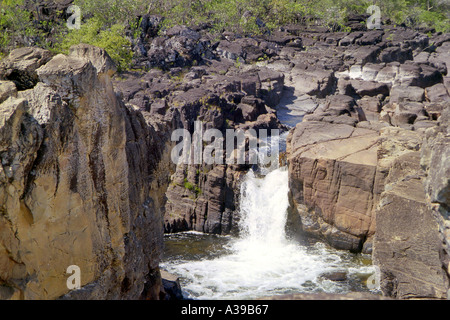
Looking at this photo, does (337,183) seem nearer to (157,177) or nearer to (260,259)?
(260,259)

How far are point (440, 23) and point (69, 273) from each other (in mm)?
68989

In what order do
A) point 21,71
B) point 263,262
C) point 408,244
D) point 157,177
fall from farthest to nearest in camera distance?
1. point 263,262
2. point 157,177
3. point 408,244
4. point 21,71

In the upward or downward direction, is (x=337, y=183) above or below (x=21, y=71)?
below

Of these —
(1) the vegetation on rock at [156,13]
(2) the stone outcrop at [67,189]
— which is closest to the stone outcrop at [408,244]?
(2) the stone outcrop at [67,189]

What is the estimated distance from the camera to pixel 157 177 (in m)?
16.5

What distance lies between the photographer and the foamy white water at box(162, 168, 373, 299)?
2077cm

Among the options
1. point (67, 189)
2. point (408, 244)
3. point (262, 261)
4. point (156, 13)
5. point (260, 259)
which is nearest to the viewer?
point (67, 189)

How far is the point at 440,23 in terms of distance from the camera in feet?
225

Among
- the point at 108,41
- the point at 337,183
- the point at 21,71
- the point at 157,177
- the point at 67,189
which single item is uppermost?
the point at 108,41

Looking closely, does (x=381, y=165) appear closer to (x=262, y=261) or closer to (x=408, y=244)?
(x=262, y=261)

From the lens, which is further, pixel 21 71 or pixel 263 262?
pixel 263 262

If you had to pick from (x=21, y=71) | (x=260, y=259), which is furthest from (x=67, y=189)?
(x=260, y=259)

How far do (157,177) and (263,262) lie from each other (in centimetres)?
893

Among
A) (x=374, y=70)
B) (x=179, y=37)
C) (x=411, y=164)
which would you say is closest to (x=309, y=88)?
(x=374, y=70)
